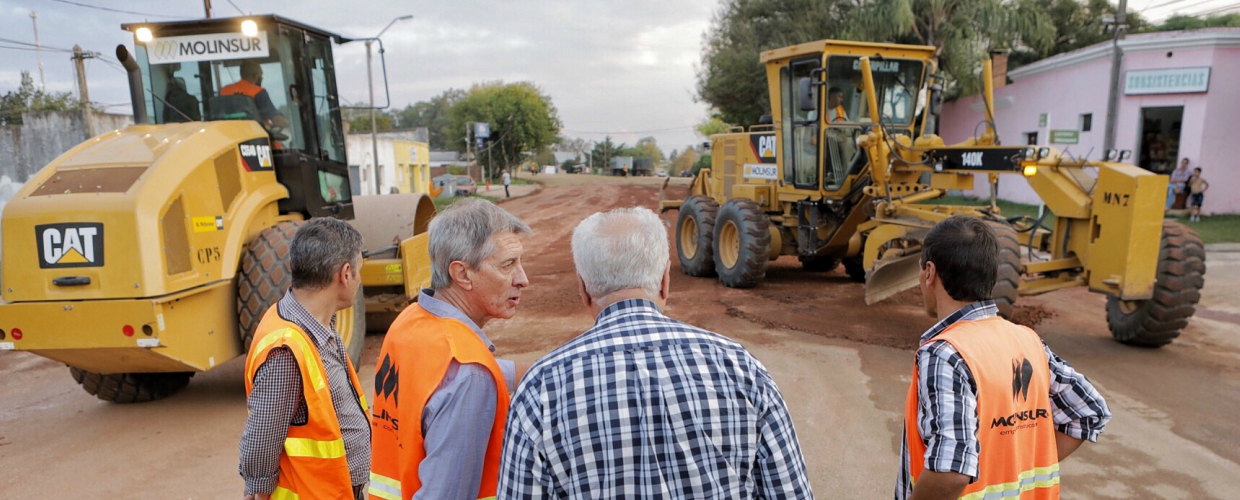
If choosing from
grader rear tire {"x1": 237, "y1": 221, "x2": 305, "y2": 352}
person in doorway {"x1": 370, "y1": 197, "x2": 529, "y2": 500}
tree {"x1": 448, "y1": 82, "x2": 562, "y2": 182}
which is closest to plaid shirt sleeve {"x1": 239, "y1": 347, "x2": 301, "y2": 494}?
person in doorway {"x1": 370, "y1": 197, "x2": 529, "y2": 500}

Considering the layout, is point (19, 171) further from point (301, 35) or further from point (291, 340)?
point (291, 340)

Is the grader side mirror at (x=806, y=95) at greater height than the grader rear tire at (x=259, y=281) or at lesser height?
greater

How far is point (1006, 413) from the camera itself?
2107 mm

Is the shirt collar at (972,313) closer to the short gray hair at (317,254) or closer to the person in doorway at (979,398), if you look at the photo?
the person in doorway at (979,398)

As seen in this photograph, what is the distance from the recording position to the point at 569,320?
8.50 m

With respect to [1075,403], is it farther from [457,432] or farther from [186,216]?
[186,216]

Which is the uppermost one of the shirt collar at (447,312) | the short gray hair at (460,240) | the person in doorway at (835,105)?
the person in doorway at (835,105)

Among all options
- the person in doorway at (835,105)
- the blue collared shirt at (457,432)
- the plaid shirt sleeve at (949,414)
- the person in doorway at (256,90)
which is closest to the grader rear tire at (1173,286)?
the person in doorway at (835,105)

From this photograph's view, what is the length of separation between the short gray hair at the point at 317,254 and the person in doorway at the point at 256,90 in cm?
418

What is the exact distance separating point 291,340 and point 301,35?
485 centimetres

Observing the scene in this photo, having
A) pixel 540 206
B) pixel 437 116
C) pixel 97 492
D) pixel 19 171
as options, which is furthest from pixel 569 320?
pixel 437 116

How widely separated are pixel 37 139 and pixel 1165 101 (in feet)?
85.7

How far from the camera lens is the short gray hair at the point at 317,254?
8.09 ft

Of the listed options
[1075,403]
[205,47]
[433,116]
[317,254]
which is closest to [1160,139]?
[1075,403]
